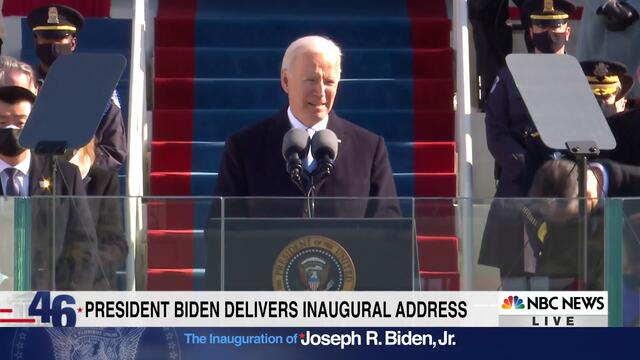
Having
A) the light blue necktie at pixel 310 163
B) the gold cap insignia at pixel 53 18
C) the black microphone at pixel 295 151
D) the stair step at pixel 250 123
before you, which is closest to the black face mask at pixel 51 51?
the gold cap insignia at pixel 53 18

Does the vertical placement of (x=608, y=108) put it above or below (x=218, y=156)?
above

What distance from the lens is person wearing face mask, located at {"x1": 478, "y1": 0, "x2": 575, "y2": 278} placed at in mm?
8281

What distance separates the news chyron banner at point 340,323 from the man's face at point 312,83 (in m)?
1.02

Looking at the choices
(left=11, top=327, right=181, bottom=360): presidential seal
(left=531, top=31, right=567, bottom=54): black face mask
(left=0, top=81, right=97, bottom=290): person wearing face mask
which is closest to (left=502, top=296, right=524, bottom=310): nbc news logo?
(left=11, top=327, right=181, bottom=360): presidential seal

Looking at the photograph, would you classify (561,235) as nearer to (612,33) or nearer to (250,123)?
(612,33)

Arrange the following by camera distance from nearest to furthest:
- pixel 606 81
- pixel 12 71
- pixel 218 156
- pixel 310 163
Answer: pixel 310 163, pixel 12 71, pixel 606 81, pixel 218 156

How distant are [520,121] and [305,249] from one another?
2370 millimetres

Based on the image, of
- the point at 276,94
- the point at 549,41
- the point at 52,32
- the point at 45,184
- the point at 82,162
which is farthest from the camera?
the point at 276,94

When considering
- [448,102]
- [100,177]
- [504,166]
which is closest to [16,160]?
[100,177]

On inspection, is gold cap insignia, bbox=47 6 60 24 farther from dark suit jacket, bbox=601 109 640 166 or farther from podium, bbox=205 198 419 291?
podium, bbox=205 198 419 291

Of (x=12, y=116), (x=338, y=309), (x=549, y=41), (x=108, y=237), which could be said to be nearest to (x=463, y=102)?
(x=549, y=41)

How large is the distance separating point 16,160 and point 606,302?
2626 mm

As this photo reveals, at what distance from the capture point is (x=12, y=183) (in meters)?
7.25

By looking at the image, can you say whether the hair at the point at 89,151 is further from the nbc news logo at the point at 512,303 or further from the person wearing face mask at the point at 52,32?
the nbc news logo at the point at 512,303
